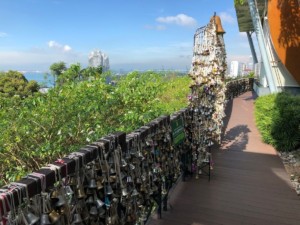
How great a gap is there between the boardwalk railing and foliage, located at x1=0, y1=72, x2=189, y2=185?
119cm

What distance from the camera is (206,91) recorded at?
22.2 feet

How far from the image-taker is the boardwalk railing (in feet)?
5.33

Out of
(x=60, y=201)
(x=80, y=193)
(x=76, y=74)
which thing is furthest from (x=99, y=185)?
(x=76, y=74)

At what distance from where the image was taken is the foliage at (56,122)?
449 cm

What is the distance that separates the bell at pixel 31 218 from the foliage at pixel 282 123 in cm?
769

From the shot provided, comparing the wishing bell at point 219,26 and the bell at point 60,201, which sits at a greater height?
the wishing bell at point 219,26

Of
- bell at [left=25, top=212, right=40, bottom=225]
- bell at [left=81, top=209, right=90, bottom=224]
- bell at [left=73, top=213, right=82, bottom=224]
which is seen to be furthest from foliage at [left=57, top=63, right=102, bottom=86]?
bell at [left=25, top=212, right=40, bottom=225]

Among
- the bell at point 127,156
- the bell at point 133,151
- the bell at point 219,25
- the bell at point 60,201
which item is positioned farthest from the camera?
the bell at point 219,25

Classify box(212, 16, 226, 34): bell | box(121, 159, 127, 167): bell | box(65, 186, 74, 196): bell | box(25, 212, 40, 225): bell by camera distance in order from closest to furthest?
→ box(25, 212, 40, 225): bell
box(65, 186, 74, 196): bell
box(121, 159, 127, 167): bell
box(212, 16, 226, 34): bell

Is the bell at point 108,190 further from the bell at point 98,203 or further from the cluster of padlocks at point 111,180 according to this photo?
the bell at point 98,203

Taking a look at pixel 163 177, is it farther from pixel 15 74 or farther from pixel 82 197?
pixel 15 74

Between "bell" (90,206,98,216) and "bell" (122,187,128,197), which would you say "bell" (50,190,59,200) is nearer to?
"bell" (90,206,98,216)

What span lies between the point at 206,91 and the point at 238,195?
2.60 meters

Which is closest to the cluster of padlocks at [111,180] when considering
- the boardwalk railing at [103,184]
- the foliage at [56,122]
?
the boardwalk railing at [103,184]
